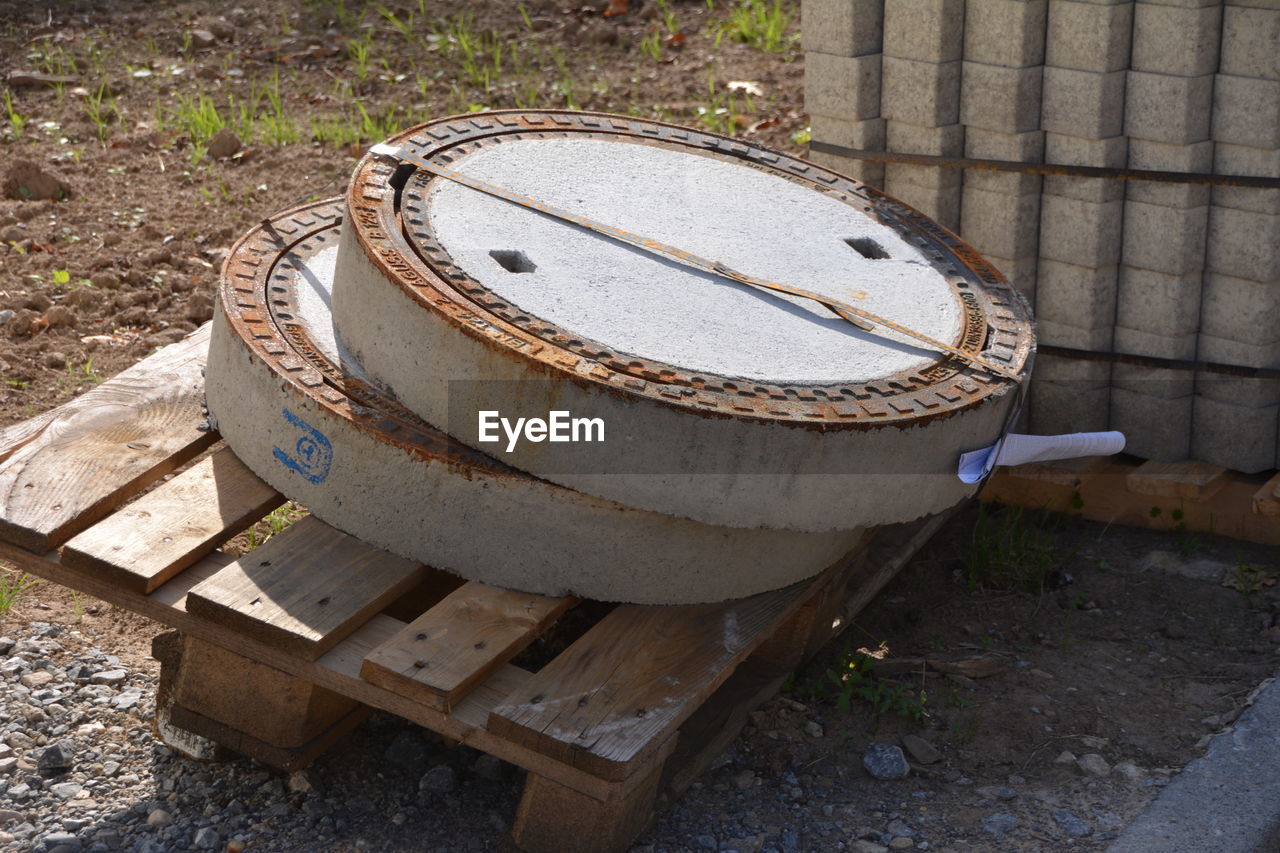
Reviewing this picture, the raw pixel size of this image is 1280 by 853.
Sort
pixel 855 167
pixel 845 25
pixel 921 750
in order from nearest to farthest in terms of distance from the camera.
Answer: pixel 921 750 → pixel 845 25 → pixel 855 167

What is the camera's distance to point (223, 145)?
18.8 feet

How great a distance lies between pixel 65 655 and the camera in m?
3.20

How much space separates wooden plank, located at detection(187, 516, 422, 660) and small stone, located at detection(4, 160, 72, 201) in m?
3.01

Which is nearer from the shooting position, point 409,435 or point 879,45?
point 409,435

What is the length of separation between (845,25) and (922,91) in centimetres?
28

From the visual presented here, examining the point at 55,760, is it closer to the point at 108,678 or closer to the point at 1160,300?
the point at 108,678

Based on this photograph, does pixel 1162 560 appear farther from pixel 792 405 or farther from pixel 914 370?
pixel 792 405

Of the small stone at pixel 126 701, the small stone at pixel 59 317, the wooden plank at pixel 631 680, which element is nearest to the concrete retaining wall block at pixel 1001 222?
the wooden plank at pixel 631 680

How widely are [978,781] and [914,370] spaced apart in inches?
33.3

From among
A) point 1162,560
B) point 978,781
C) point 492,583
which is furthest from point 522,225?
point 1162,560

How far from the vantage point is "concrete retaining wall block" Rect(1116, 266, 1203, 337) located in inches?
146

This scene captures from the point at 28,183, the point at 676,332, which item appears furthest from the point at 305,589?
the point at 28,183

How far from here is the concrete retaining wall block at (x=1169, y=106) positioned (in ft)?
11.6

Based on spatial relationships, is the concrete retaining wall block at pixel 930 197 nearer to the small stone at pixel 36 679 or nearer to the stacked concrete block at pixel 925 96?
the stacked concrete block at pixel 925 96
